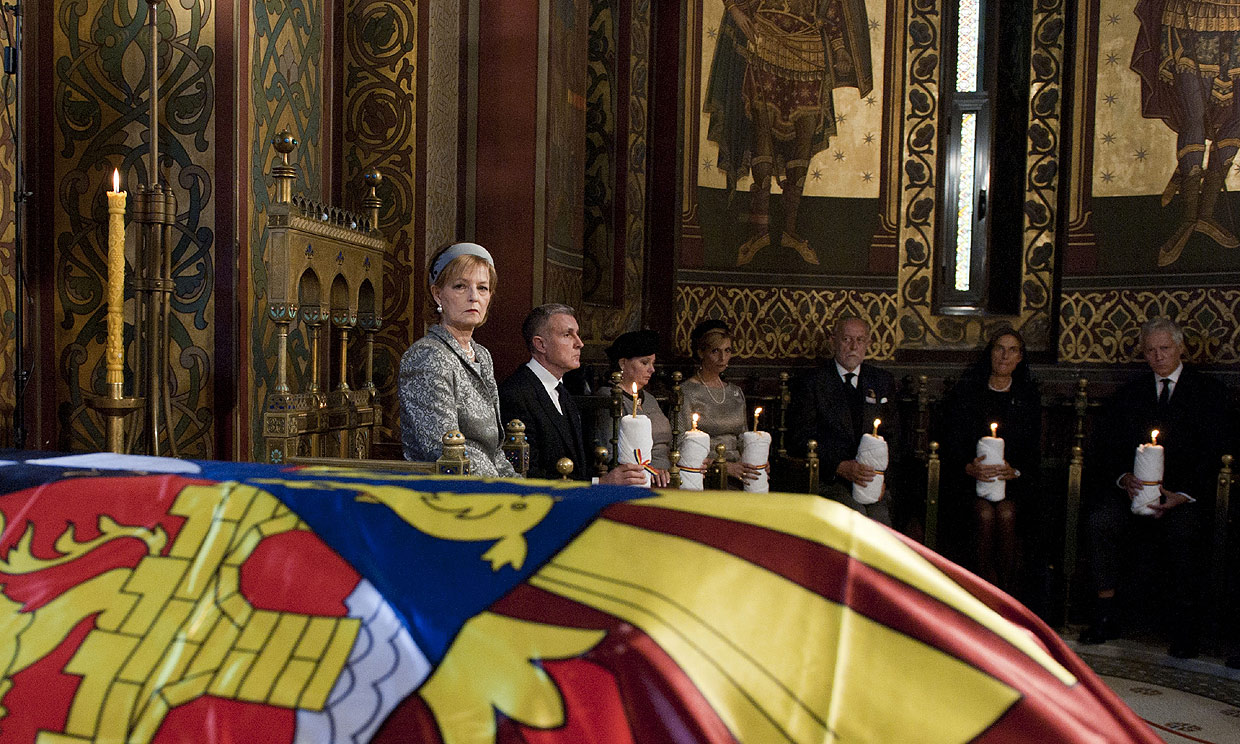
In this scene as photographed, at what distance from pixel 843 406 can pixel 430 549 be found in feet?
15.1

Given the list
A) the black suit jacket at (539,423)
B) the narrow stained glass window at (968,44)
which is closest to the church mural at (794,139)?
the narrow stained glass window at (968,44)

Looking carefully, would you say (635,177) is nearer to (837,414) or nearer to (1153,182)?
(837,414)

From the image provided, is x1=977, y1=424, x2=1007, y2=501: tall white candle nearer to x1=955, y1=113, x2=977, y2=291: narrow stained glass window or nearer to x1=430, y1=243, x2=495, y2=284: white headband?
x1=955, y1=113, x2=977, y2=291: narrow stained glass window

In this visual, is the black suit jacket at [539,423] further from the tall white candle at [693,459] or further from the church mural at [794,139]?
the church mural at [794,139]

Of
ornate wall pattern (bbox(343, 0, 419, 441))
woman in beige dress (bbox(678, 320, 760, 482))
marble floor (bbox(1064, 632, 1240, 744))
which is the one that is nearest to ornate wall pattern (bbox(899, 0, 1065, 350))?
woman in beige dress (bbox(678, 320, 760, 482))

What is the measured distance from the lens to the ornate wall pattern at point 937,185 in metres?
6.05

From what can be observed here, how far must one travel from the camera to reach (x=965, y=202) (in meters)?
6.44

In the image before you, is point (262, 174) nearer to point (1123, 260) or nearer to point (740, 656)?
point (740, 656)

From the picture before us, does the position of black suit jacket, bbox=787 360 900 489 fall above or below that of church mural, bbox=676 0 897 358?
below

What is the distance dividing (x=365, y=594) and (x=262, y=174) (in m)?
2.37

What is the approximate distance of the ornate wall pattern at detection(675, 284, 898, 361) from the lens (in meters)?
6.12

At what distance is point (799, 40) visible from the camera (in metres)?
6.20

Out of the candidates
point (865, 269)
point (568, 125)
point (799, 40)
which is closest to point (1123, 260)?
point (865, 269)

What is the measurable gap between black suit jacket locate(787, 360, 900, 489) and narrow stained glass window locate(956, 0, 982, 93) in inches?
80.9
